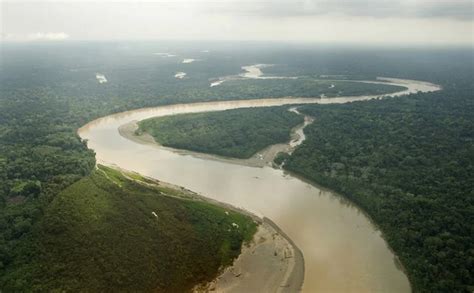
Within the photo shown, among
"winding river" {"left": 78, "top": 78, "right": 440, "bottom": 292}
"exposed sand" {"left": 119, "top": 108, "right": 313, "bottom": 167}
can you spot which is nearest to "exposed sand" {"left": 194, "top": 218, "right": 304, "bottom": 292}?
"winding river" {"left": 78, "top": 78, "right": 440, "bottom": 292}

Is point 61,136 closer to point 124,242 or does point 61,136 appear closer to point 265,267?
point 124,242

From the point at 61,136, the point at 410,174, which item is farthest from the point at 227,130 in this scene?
the point at 410,174

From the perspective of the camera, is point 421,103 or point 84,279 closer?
point 84,279

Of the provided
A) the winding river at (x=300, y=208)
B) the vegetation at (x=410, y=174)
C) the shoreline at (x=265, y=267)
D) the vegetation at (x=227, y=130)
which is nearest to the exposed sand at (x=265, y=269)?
the shoreline at (x=265, y=267)

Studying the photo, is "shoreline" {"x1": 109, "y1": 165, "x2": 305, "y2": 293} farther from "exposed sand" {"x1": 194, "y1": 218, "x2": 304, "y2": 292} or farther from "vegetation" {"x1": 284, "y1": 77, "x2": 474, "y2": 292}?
"vegetation" {"x1": 284, "y1": 77, "x2": 474, "y2": 292}

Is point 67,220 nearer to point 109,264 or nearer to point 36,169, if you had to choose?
point 109,264

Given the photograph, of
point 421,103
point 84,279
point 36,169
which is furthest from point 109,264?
point 421,103
